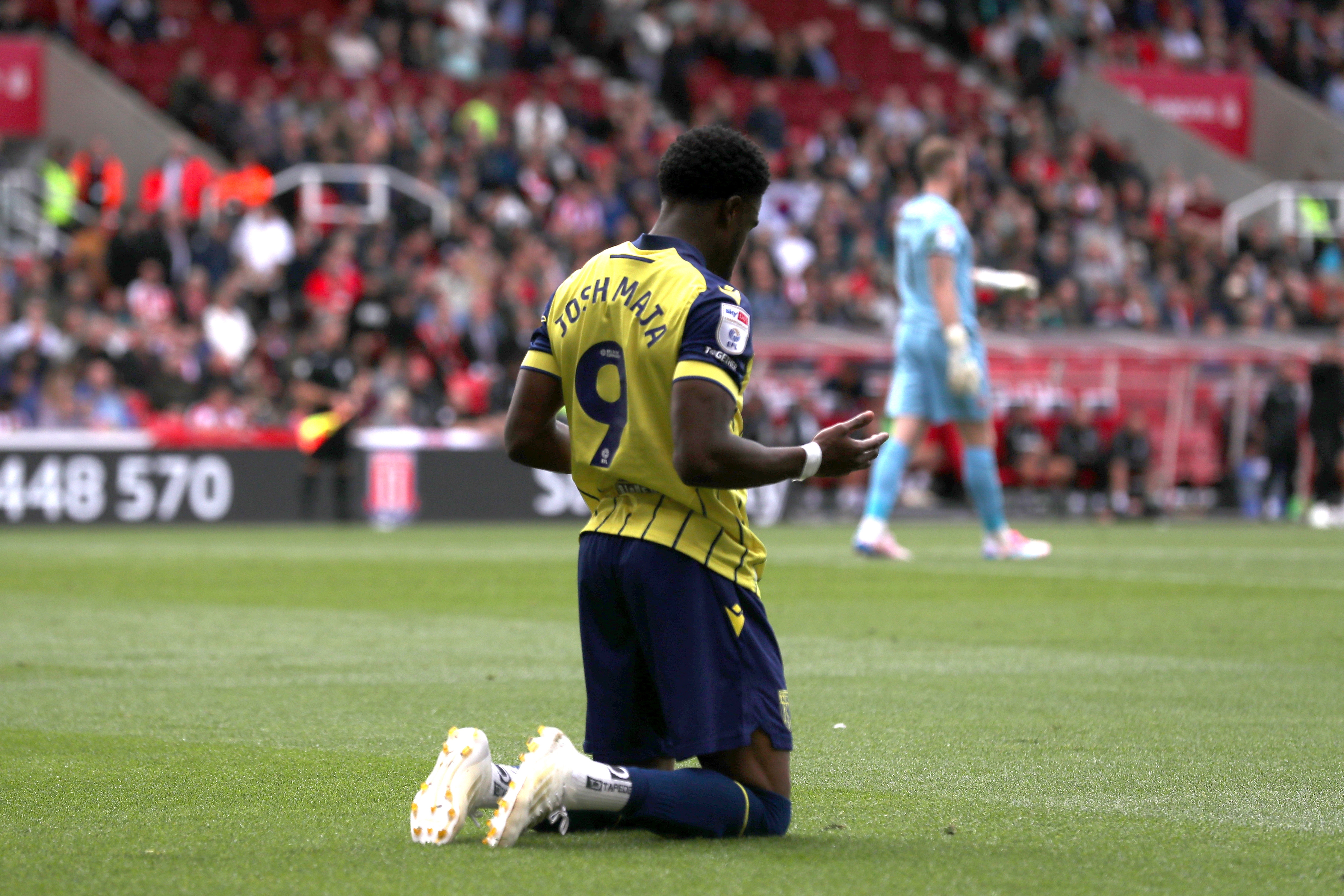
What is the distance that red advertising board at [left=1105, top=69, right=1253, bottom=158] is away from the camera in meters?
34.8

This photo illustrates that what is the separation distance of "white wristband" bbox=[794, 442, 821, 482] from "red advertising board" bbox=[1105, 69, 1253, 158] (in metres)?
31.9

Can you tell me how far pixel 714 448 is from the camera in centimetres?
400

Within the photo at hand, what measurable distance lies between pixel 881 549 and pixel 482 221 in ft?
43.8

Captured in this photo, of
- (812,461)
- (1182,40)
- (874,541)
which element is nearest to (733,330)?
(812,461)

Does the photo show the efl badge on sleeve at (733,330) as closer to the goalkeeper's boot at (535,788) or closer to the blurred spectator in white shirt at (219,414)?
the goalkeeper's boot at (535,788)

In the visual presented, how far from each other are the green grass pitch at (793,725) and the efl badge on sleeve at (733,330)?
1.09 m

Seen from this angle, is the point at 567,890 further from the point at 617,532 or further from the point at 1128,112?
the point at 1128,112

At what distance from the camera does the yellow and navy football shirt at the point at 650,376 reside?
4078 millimetres

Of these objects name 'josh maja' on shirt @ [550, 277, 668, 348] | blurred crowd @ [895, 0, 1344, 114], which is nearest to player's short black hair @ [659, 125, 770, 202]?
name 'josh maja' on shirt @ [550, 277, 668, 348]

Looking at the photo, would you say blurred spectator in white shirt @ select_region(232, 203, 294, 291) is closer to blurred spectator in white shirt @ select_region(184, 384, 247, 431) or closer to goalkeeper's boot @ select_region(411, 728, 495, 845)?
blurred spectator in white shirt @ select_region(184, 384, 247, 431)

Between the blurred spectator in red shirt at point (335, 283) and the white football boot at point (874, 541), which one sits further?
the blurred spectator in red shirt at point (335, 283)

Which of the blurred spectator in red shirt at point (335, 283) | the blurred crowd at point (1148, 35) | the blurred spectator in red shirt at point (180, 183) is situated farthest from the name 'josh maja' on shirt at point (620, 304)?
the blurred crowd at point (1148, 35)

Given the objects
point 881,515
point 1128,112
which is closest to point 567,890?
point 881,515

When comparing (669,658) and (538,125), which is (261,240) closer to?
(538,125)
